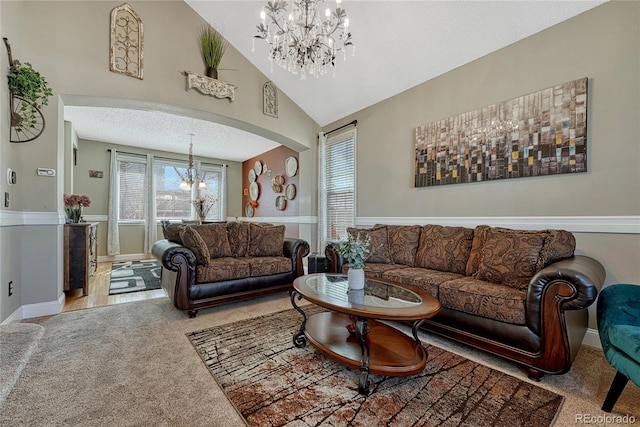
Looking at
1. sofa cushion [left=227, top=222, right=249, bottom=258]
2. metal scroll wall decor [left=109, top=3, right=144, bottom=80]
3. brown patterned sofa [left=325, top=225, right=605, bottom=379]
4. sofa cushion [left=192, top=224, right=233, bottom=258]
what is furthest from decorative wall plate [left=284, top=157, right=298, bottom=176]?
brown patterned sofa [left=325, top=225, right=605, bottom=379]

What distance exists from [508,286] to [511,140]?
4.78ft

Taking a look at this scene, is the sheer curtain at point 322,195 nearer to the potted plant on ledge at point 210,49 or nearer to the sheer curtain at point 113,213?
the potted plant on ledge at point 210,49

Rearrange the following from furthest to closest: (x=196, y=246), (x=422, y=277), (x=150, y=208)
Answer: (x=150, y=208) → (x=196, y=246) → (x=422, y=277)

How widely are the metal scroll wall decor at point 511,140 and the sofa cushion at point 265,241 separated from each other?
204 centimetres

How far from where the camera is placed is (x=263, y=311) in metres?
2.96

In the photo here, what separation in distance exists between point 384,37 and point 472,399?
11.5 ft

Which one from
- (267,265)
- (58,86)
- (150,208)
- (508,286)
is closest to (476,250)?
(508,286)

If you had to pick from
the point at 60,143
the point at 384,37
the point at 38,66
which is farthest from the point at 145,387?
the point at 384,37

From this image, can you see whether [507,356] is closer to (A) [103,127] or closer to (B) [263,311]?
(B) [263,311]

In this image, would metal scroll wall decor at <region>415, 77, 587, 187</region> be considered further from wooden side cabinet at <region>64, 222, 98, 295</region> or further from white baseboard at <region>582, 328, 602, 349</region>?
wooden side cabinet at <region>64, 222, 98, 295</region>

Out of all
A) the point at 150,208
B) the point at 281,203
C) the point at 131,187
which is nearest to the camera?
the point at 281,203

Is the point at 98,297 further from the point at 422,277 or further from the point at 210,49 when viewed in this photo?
the point at 422,277

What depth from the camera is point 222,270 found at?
3002mm

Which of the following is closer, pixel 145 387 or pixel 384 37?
pixel 145 387
